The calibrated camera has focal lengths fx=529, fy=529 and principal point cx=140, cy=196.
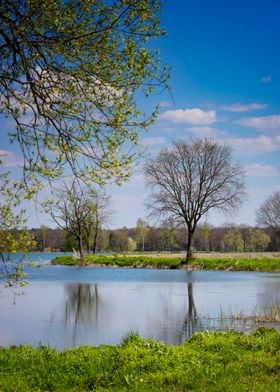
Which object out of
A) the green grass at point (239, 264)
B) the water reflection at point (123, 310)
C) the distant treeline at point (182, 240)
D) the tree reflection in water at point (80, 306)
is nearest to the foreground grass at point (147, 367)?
the water reflection at point (123, 310)

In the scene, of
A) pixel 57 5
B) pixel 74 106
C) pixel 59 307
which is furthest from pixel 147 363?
pixel 59 307

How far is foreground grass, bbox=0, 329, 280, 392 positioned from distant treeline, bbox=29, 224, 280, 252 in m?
118

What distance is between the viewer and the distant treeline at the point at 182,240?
13938 centimetres

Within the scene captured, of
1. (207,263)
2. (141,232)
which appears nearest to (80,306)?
(207,263)

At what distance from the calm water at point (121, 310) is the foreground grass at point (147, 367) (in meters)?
2.56

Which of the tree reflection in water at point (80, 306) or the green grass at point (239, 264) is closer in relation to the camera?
the tree reflection in water at point (80, 306)

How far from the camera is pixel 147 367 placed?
36.5 ft

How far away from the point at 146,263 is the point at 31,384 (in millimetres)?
54081

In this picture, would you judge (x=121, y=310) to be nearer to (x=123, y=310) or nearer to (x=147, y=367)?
(x=123, y=310)

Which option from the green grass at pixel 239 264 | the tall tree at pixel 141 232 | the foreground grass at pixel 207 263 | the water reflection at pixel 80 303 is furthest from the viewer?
the tall tree at pixel 141 232

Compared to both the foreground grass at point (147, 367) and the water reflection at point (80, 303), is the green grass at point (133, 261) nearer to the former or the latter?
the water reflection at point (80, 303)

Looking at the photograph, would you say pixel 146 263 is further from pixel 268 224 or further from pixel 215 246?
pixel 215 246

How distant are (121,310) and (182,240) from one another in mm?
131400

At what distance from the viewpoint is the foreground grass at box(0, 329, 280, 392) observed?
988 centimetres
